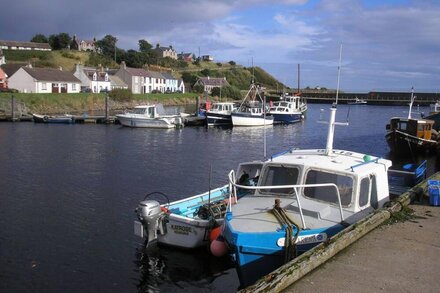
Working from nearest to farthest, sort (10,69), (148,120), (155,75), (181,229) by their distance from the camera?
(181,229) < (148,120) < (10,69) < (155,75)

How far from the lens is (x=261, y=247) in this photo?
35.3 feet

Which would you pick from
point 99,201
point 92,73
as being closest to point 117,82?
point 92,73

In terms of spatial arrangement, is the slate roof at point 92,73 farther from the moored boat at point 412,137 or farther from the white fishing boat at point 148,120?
the moored boat at point 412,137

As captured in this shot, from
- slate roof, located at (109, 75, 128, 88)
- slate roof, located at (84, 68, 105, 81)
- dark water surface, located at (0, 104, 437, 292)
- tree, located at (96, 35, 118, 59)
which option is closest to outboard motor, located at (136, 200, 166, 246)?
dark water surface, located at (0, 104, 437, 292)

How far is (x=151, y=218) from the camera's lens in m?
15.2

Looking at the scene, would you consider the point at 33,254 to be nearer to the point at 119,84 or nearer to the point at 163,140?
the point at 163,140

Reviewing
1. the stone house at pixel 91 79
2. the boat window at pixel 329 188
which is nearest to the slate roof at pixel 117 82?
the stone house at pixel 91 79

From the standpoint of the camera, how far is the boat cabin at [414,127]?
43625 mm

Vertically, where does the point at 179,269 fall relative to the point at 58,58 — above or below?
below

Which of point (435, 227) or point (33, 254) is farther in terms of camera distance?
point (33, 254)

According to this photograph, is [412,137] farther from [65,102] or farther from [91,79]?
[91,79]

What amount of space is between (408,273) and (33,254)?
12279 mm

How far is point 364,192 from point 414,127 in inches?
1323

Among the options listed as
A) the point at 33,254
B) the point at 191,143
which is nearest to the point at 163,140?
the point at 191,143
